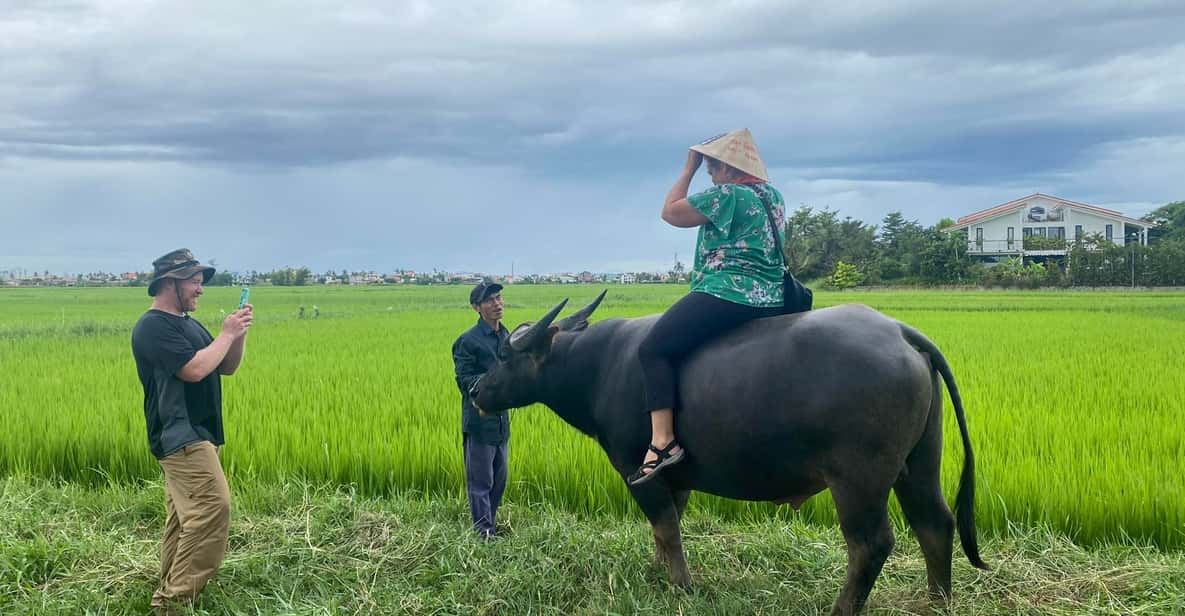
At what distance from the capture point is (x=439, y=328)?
1759 cm

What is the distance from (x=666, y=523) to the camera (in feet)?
11.7

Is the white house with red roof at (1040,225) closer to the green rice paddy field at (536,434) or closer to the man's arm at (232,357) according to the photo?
the green rice paddy field at (536,434)

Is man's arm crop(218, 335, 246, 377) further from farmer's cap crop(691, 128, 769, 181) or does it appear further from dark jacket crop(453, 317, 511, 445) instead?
farmer's cap crop(691, 128, 769, 181)

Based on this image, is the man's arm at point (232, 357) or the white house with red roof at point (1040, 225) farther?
the white house with red roof at point (1040, 225)

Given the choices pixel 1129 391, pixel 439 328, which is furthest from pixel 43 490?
pixel 439 328

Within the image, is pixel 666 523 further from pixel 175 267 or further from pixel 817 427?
pixel 175 267

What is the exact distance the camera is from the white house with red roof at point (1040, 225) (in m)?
43.2

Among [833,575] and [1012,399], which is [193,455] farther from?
[1012,399]

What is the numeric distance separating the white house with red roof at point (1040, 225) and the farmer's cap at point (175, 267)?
→ 44.6 meters

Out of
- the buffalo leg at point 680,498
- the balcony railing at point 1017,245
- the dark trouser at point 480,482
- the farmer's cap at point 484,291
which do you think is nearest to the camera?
the buffalo leg at point 680,498

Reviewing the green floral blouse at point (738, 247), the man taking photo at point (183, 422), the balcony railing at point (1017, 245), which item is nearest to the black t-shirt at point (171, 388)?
the man taking photo at point (183, 422)

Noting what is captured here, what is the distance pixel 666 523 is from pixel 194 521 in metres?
2.05

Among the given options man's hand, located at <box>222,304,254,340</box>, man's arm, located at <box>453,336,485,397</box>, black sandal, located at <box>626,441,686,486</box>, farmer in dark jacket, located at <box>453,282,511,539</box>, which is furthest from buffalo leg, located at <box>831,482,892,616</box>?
man's hand, located at <box>222,304,254,340</box>

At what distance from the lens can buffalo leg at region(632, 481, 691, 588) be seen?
139 inches
